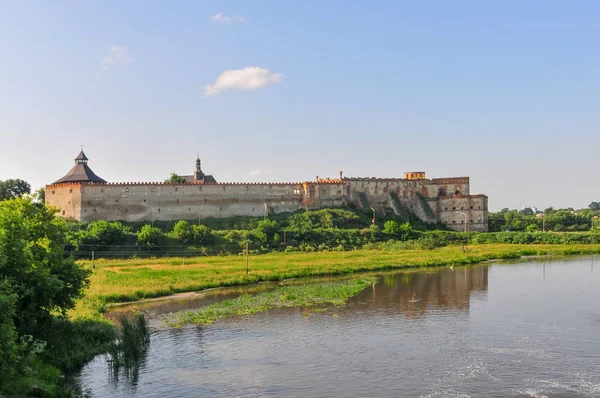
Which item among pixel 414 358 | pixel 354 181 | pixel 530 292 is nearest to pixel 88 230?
pixel 354 181

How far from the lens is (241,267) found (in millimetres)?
40000

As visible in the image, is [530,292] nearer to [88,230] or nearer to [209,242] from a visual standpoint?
[209,242]

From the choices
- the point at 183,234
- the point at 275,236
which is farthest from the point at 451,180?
the point at 183,234

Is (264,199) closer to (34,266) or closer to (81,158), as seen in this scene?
(81,158)

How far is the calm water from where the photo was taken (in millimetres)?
15352

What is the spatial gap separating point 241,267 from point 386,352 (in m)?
22.3

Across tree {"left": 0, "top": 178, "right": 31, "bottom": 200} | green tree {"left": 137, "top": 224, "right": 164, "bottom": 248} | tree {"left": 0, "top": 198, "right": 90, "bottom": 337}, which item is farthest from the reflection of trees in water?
tree {"left": 0, "top": 178, "right": 31, "bottom": 200}

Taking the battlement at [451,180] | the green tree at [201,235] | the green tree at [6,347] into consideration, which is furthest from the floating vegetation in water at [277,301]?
the battlement at [451,180]

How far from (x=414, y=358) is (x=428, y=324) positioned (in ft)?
16.4

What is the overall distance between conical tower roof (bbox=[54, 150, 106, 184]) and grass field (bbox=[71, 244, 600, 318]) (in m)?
19.8

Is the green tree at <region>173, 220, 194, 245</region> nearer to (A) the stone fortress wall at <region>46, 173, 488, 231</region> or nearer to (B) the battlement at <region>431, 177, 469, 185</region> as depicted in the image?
(A) the stone fortress wall at <region>46, 173, 488, 231</region>

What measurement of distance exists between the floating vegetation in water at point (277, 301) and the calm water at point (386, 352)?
3.31ft

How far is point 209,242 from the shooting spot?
51.0 m

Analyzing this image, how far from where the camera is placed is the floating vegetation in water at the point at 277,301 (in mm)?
24562
